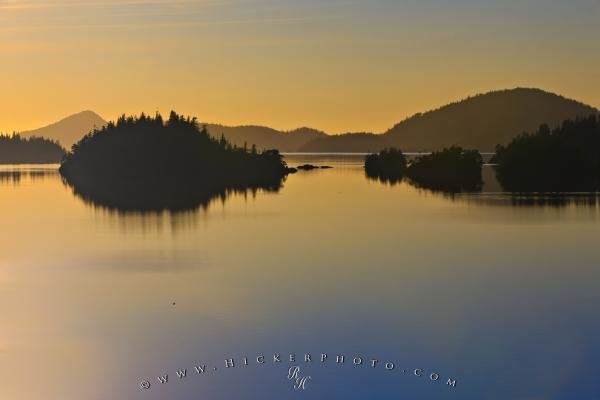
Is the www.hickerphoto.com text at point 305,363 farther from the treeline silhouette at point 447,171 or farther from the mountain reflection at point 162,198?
the treeline silhouette at point 447,171

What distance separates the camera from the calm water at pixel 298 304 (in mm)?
17859

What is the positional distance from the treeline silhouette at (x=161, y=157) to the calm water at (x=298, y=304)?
65.7m

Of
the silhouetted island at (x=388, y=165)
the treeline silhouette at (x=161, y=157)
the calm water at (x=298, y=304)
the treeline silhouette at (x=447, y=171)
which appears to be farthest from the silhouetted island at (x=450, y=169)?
the calm water at (x=298, y=304)

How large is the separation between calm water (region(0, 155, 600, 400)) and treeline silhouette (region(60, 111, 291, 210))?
216ft

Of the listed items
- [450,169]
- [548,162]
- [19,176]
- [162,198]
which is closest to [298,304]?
[162,198]

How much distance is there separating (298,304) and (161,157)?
107 metres

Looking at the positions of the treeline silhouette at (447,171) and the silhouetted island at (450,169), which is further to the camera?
the silhouetted island at (450,169)

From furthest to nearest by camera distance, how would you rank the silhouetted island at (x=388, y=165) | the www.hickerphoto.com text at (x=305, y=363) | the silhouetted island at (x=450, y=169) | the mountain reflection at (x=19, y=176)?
the silhouetted island at (x=388, y=165) < the mountain reflection at (x=19, y=176) < the silhouetted island at (x=450, y=169) < the www.hickerphoto.com text at (x=305, y=363)

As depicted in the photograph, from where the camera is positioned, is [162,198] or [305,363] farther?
[162,198]

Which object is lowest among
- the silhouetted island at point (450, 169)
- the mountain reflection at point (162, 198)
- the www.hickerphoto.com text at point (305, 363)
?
the www.hickerphoto.com text at point (305, 363)

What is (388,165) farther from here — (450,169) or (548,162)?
(548,162)

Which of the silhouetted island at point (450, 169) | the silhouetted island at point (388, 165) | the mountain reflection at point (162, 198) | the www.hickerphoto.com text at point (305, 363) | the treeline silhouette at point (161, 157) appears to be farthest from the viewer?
the silhouetted island at point (388, 165)

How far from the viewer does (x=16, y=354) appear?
19594 millimetres

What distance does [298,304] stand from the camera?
24547 mm
